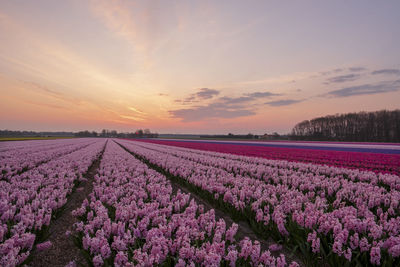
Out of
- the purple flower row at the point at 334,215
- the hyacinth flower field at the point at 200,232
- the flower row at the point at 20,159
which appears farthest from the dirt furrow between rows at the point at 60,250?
the flower row at the point at 20,159

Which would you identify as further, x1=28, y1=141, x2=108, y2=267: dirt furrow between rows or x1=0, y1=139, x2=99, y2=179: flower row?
x1=0, y1=139, x2=99, y2=179: flower row

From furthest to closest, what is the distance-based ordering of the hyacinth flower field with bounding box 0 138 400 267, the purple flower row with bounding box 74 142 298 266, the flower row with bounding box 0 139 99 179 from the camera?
1. the flower row with bounding box 0 139 99 179
2. the hyacinth flower field with bounding box 0 138 400 267
3. the purple flower row with bounding box 74 142 298 266

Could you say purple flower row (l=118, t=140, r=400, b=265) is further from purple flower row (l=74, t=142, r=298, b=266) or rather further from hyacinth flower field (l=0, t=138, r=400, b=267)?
purple flower row (l=74, t=142, r=298, b=266)

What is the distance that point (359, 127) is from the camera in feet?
254

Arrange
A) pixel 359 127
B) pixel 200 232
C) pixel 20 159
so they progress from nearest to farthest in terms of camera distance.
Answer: pixel 200 232 → pixel 20 159 → pixel 359 127

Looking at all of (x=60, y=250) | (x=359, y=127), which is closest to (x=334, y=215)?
(x=60, y=250)

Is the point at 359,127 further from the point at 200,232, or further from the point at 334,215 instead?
the point at 200,232

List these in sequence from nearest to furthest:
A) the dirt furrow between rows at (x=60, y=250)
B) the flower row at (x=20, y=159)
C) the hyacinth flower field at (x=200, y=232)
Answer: the hyacinth flower field at (x=200, y=232)
the dirt furrow between rows at (x=60, y=250)
the flower row at (x=20, y=159)

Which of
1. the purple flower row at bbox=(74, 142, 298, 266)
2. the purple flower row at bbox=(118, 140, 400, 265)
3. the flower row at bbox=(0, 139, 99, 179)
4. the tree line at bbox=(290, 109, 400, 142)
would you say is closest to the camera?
the purple flower row at bbox=(74, 142, 298, 266)

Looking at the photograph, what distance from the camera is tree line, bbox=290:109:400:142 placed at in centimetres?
6856

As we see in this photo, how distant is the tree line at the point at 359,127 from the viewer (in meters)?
68.6

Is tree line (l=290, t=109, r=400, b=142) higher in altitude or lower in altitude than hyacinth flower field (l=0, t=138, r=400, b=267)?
higher

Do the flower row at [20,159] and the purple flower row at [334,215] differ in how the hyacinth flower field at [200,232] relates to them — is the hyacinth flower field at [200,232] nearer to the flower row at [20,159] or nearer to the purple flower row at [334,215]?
the purple flower row at [334,215]

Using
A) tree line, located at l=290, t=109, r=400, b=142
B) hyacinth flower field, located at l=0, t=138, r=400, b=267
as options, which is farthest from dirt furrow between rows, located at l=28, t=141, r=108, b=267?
tree line, located at l=290, t=109, r=400, b=142
